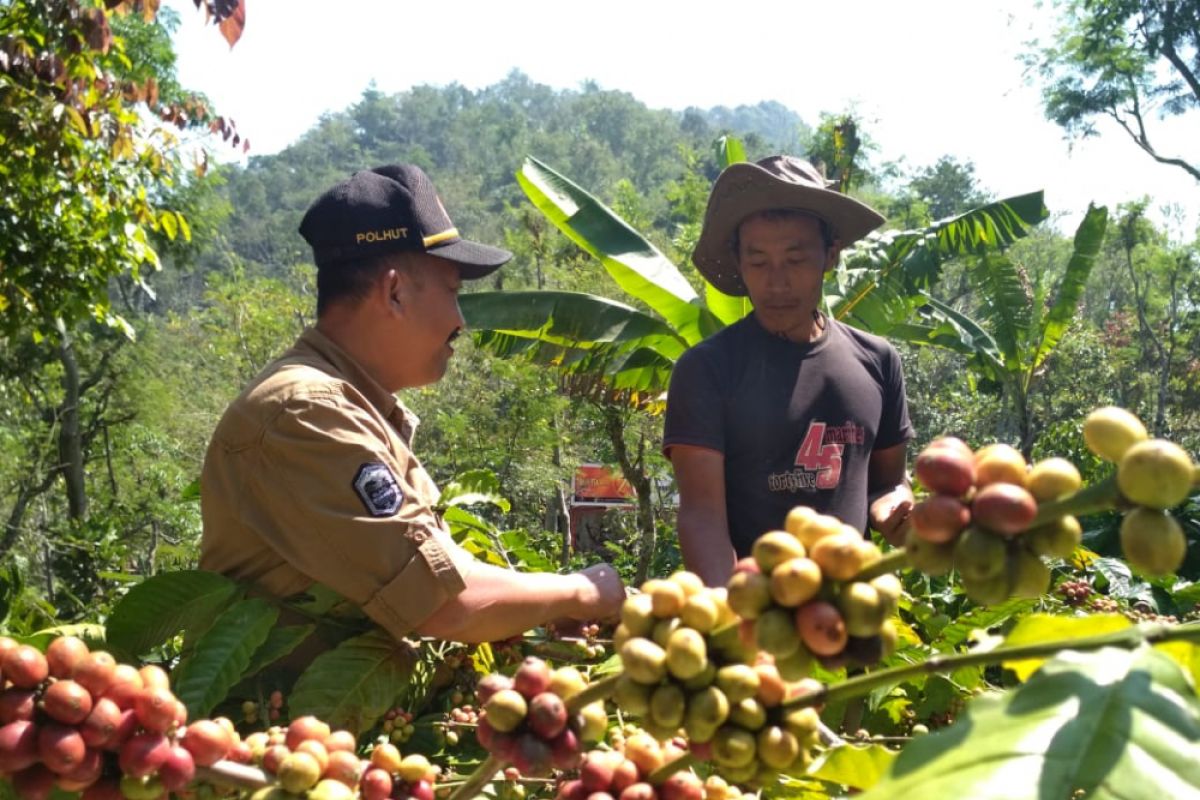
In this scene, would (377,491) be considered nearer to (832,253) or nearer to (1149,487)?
(1149,487)

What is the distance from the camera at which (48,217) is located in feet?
19.0

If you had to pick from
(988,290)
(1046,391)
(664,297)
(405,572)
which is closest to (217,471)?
(405,572)

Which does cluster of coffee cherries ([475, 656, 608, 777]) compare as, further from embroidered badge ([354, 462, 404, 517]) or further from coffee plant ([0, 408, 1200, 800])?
embroidered badge ([354, 462, 404, 517])

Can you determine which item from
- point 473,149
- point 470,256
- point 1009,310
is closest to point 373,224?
point 470,256

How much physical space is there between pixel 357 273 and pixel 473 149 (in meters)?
102

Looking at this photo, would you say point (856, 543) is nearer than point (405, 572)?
Yes

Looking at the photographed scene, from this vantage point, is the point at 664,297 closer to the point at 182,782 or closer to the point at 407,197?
the point at 407,197

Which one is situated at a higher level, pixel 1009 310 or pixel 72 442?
pixel 1009 310

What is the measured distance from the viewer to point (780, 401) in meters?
2.77

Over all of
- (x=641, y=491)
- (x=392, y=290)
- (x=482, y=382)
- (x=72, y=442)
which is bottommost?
(x=72, y=442)

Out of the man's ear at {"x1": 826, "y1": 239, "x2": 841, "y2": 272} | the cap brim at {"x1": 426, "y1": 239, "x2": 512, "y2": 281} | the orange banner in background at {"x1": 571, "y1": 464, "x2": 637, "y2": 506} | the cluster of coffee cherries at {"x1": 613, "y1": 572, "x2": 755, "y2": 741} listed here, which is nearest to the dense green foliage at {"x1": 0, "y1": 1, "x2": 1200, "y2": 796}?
the cluster of coffee cherries at {"x1": 613, "y1": 572, "x2": 755, "y2": 741}

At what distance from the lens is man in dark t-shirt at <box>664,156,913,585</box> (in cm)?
264

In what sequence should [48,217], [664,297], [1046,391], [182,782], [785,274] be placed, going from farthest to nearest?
1. [1046,391]
2. [664,297]
3. [48,217]
4. [785,274]
5. [182,782]

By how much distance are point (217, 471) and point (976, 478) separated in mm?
1637
